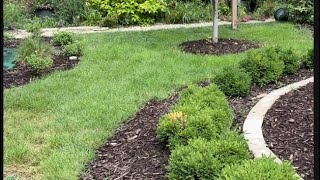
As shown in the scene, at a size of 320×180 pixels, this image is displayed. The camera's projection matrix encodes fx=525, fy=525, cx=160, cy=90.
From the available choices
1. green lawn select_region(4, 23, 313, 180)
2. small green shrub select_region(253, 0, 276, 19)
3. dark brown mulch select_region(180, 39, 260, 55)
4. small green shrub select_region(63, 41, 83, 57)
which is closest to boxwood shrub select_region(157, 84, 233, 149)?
green lawn select_region(4, 23, 313, 180)

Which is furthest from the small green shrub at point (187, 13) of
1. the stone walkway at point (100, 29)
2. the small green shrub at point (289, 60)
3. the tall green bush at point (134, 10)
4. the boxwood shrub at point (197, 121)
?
→ the boxwood shrub at point (197, 121)

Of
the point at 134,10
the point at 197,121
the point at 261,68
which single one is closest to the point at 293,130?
the point at 197,121

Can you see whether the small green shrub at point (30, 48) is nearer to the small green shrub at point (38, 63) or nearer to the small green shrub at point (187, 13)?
the small green shrub at point (38, 63)

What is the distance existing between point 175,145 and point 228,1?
30.3ft

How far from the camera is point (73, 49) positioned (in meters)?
6.61

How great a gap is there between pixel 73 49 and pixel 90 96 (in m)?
2.17

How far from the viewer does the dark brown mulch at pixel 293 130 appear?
2883 mm

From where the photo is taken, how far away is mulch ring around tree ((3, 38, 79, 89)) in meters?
5.38

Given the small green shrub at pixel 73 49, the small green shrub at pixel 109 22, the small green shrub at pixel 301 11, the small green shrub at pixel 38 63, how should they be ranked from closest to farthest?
the small green shrub at pixel 38 63
the small green shrub at pixel 73 49
the small green shrub at pixel 301 11
the small green shrub at pixel 109 22

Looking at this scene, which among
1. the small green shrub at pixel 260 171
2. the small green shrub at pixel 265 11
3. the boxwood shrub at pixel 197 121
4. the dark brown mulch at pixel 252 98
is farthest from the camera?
the small green shrub at pixel 265 11

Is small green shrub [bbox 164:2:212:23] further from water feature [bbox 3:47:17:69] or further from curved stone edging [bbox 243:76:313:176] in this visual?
curved stone edging [bbox 243:76:313:176]

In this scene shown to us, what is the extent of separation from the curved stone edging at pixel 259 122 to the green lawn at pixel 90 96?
92 cm

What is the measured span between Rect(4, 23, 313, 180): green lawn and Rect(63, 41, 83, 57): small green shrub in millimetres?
111

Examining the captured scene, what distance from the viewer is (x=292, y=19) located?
10211mm
